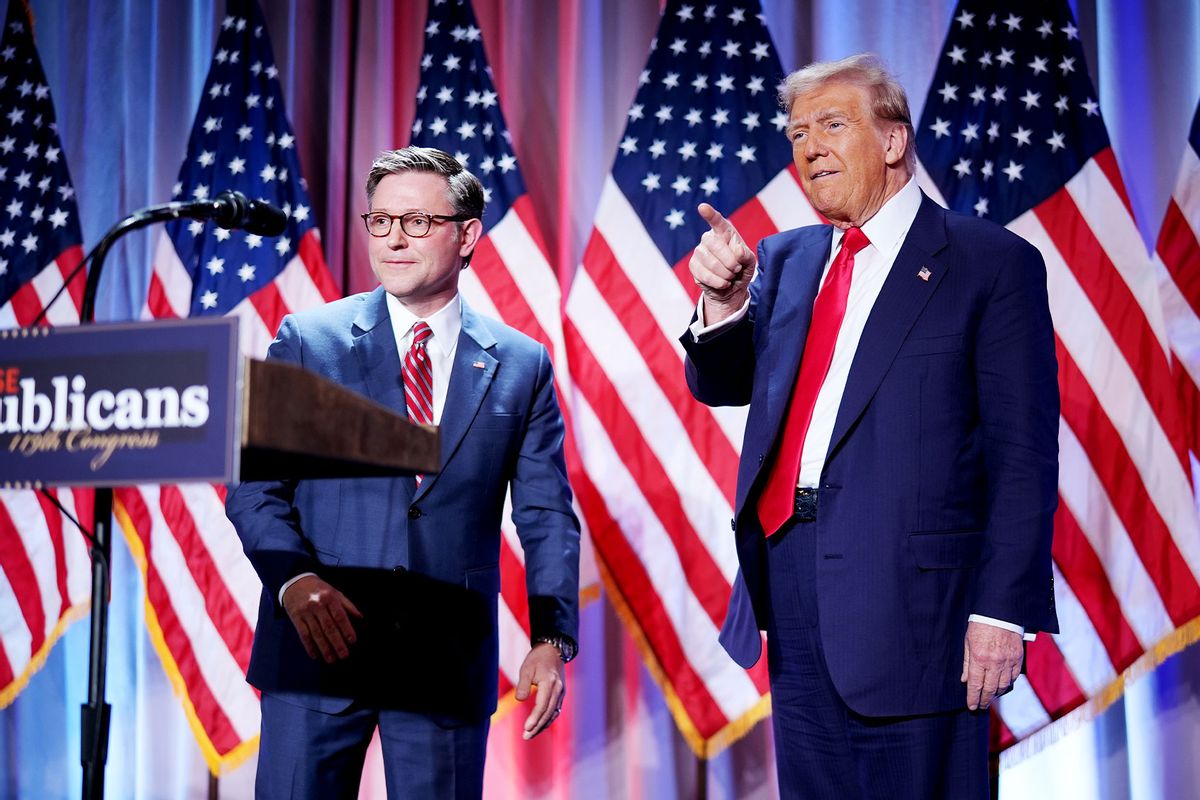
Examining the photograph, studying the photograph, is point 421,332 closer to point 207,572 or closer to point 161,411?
point 161,411

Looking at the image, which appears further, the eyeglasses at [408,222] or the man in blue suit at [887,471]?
the eyeglasses at [408,222]

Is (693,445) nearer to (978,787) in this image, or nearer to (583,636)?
(583,636)

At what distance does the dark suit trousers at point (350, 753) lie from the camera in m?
1.76

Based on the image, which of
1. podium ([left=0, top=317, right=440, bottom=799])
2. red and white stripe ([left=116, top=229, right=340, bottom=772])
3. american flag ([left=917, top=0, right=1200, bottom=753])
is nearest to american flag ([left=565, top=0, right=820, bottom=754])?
american flag ([left=917, top=0, right=1200, bottom=753])

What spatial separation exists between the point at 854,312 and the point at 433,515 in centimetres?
79

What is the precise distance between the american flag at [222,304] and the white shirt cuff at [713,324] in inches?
67.5

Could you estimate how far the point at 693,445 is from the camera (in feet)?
9.97

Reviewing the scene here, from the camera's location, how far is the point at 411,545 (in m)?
1.83

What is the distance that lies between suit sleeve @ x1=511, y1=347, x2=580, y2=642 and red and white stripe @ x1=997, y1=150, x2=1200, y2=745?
58.3 inches

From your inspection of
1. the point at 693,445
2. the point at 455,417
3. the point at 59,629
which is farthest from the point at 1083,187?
the point at 59,629

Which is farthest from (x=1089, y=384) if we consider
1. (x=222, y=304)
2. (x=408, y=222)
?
(x=222, y=304)

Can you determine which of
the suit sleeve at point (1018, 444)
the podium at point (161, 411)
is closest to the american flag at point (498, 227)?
the suit sleeve at point (1018, 444)

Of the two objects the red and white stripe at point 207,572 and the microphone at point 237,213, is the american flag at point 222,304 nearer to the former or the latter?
the red and white stripe at point 207,572

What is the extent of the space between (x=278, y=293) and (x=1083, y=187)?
229cm
